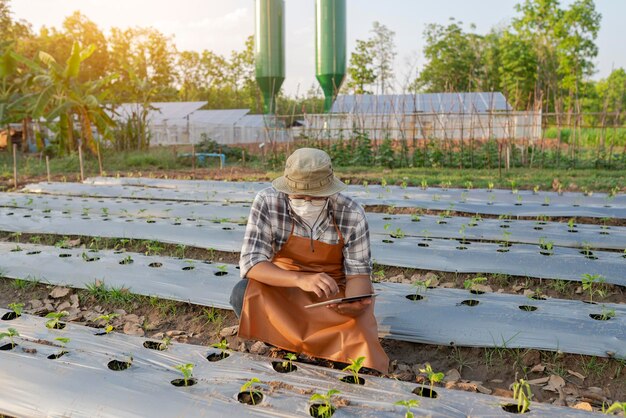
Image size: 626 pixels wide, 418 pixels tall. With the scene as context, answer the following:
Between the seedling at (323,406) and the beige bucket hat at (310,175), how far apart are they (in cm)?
79

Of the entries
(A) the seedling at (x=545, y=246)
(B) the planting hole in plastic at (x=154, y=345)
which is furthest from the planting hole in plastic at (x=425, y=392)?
(A) the seedling at (x=545, y=246)

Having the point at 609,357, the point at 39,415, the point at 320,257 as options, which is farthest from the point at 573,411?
the point at 39,415

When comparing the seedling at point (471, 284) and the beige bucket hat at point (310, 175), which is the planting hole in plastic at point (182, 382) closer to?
the beige bucket hat at point (310, 175)

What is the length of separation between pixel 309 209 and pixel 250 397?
0.82m

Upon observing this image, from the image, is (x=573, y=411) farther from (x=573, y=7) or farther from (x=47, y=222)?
(x=573, y=7)

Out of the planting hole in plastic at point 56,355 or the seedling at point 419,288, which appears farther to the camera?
the seedling at point 419,288

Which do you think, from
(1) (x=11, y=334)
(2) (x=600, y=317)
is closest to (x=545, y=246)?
(2) (x=600, y=317)

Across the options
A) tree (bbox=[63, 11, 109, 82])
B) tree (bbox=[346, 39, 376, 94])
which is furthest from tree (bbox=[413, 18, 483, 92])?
tree (bbox=[63, 11, 109, 82])

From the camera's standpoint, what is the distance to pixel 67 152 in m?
13.5

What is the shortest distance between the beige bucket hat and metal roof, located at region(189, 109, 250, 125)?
83.1ft

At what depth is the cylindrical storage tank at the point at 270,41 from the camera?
803 inches

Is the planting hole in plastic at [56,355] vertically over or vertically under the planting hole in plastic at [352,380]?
over

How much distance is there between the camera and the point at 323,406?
1780mm

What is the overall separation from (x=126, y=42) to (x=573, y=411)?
3947cm
